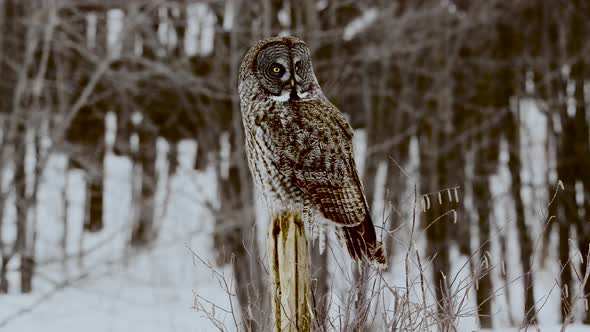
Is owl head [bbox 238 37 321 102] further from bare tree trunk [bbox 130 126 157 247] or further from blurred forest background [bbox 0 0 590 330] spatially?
bare tree trunk [bbox 130 126 157 247]

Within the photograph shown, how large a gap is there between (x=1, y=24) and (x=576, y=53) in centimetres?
778

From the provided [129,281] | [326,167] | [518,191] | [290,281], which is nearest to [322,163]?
[326,167]

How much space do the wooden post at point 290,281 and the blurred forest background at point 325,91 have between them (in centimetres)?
409

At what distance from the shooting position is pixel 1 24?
9938 mm

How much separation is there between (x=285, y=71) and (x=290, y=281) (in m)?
1.00

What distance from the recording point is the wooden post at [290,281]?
3615 mm

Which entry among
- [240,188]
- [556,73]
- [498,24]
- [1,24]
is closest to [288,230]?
[240,188]

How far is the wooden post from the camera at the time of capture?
3615mm

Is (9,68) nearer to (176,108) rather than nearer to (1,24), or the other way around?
(1,24)

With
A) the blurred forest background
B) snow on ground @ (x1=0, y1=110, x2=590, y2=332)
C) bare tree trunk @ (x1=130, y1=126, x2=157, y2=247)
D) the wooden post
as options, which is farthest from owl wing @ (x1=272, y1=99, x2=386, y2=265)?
bare tree trunk @ (x1=130, y1=126, x2=157, y2=247)

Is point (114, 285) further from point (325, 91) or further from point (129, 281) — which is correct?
point (325, 91)

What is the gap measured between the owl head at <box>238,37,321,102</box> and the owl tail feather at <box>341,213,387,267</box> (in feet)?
2.20

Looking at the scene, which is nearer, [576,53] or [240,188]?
[240,188]

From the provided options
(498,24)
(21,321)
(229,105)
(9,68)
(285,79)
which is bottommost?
(21,321)
